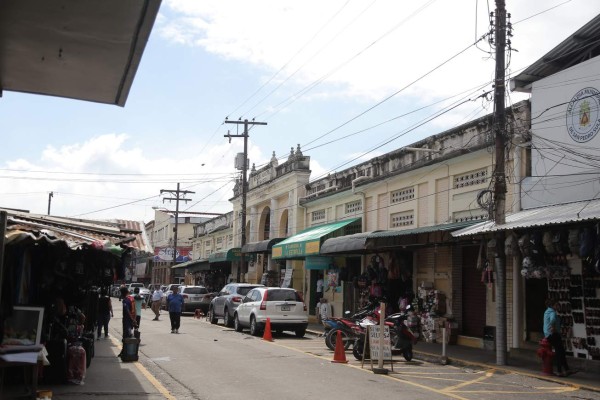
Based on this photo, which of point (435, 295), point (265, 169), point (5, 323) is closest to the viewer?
point (5, 323)

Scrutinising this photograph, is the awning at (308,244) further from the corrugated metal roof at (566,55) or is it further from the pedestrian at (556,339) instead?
the pedestrian at (556,339)

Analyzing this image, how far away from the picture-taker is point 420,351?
17609 millimetres

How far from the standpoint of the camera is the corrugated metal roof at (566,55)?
15164mm

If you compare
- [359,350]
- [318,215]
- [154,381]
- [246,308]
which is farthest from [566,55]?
[318,215]

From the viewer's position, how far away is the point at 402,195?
23.4 meters

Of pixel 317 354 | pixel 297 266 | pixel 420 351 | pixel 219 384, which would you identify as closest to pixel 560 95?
pixel 420 351

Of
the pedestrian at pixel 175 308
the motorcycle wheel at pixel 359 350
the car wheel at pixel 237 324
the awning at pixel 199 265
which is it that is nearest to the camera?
the motorcycle wheel at pixel 359 350

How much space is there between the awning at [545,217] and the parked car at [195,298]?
21215mm

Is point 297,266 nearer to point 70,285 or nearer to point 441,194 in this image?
point 441,194

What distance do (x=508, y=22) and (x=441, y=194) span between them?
669 centimetres

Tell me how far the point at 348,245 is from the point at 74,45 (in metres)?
15.3

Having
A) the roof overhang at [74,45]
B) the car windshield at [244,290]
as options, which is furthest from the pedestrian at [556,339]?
the car windshield at [244,290]

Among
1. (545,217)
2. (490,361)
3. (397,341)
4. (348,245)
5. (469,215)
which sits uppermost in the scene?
(469,215)

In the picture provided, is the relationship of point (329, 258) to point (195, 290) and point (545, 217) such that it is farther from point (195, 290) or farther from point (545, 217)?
point (545, 217)
